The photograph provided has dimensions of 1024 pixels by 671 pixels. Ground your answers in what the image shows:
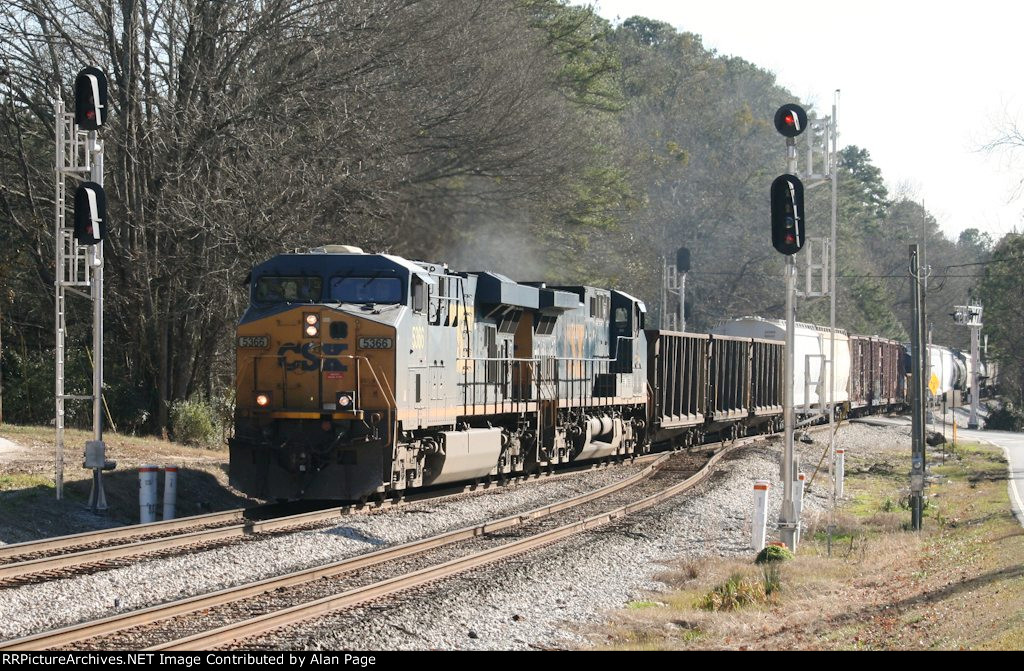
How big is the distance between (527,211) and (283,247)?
10.7m

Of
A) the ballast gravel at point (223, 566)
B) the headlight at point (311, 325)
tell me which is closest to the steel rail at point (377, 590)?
the ballast gravel at point (223, 566)

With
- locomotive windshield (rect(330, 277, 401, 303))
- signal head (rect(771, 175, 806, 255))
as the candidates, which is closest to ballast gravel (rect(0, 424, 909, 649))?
locomotive windshield (rect(330, 277, 401, 303))

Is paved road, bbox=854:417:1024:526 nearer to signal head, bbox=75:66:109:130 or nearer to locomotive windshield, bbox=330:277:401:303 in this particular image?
locomotive windshield, bbox=330:277:401:303

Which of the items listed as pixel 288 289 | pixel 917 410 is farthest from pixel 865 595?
pixel 917 410

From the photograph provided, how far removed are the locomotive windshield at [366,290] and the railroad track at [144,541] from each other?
3.00 meters

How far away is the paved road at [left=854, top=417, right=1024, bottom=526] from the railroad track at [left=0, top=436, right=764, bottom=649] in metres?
8.03

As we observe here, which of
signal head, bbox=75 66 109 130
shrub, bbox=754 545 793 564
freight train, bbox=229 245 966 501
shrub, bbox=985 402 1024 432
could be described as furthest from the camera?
shrub, bbox=985 402 1024 432

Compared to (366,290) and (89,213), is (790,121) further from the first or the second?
(89,213)

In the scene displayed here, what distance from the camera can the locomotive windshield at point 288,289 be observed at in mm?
17422

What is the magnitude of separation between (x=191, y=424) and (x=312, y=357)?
1110 centimetres

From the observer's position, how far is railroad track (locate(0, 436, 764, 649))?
928 cm

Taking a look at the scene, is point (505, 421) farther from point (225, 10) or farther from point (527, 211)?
point (527, 211)

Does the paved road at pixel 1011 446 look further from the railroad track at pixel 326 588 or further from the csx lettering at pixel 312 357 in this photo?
the csx lettering at pixel 312 357

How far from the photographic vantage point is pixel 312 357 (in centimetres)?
1695
